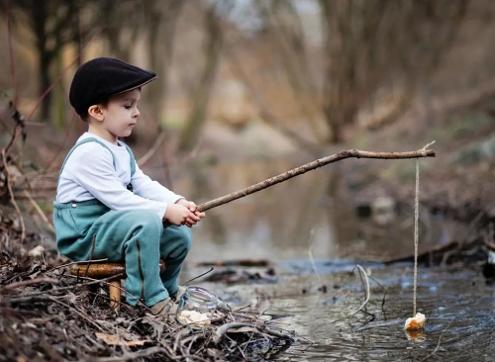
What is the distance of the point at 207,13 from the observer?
90.8 feet

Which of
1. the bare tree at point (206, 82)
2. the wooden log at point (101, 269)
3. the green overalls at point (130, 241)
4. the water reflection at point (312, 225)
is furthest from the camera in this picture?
the bare tree at point (206, 82)

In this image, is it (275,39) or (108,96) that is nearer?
(108,96)

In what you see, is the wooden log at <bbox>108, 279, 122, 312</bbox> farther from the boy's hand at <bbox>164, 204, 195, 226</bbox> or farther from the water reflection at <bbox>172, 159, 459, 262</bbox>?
the water reflection at <bbox>172, 159, 459, 262</bbox>

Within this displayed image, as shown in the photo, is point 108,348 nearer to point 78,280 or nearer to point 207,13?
point 78,280

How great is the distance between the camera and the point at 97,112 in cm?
416

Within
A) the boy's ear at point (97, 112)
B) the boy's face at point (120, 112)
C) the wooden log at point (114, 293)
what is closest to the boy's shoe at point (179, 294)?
the wooden log at point (114, 293)

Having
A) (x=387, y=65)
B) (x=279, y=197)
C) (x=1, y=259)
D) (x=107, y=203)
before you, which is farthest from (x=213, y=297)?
(x=387, y=65)

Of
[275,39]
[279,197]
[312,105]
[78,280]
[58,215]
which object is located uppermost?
[275,39]

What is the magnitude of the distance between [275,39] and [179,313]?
22.0m

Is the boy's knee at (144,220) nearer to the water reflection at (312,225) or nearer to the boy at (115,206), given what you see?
the boy at (115,206)

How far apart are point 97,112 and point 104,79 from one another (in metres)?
0.19

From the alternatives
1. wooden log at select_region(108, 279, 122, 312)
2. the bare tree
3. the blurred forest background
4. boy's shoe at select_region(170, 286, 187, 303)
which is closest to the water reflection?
the blurred forest background

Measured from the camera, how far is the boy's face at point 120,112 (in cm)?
416

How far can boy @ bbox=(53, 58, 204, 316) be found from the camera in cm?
395
